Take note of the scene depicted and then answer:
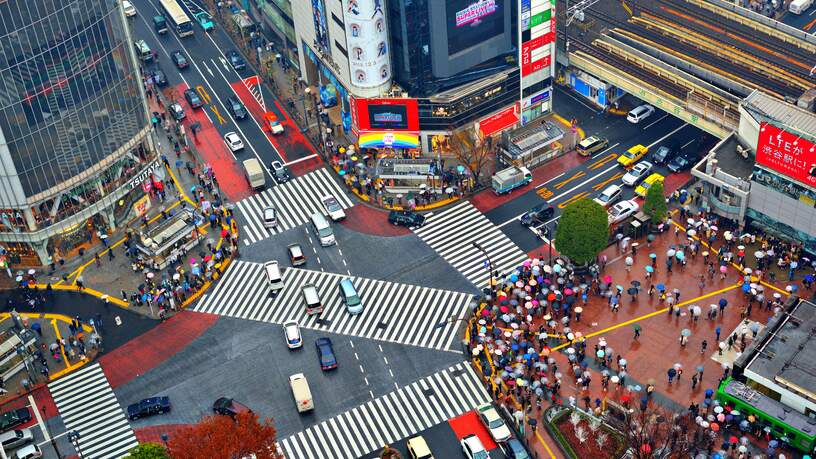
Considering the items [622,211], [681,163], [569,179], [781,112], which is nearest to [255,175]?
[569,179]

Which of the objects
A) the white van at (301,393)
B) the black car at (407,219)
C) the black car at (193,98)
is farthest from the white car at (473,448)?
the black car at (193,98)

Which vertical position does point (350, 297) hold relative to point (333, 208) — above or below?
below

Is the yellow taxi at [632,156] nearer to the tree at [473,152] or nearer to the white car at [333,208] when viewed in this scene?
the tree at [473,152]

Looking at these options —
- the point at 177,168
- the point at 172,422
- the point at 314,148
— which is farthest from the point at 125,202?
the point at 172,422

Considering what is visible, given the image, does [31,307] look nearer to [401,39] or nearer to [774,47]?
[401,39]

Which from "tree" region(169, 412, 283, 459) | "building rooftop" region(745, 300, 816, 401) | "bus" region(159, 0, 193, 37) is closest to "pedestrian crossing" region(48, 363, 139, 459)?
"tree" region(169, 412, 283, 459)

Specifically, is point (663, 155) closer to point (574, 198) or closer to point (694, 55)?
point (574, 198)

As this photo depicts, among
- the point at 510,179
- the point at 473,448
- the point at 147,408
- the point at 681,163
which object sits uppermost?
the point at 510,179

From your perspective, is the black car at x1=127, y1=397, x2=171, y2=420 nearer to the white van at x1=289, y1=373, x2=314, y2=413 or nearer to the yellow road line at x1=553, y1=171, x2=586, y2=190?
the white van at x1=289, y1=373, x2=314, y2=413
